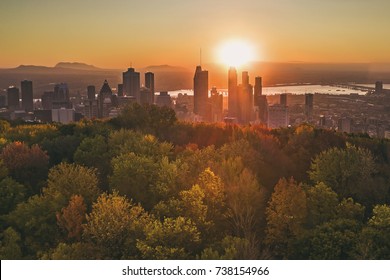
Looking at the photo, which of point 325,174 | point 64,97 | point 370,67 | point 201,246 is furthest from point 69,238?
point 370,67

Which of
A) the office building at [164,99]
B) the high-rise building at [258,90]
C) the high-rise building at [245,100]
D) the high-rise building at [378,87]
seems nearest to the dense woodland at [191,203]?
the high-rise building at [245,100]

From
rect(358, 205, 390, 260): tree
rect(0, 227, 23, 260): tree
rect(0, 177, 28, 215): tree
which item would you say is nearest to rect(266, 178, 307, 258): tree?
rect(358, 205, 390, 260): tree

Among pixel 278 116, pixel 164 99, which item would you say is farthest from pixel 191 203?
pixel 278 116

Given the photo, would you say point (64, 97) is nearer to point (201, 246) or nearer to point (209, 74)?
point (209, 74)

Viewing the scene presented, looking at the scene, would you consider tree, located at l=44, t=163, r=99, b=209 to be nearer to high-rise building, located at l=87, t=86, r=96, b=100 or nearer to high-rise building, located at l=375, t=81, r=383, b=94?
high-rise building, located at l=87, t=86, r=96, b=100

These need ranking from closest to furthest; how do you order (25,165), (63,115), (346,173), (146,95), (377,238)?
(377,238) → (346,173) → (25,165) → (146,95) → (63,115)

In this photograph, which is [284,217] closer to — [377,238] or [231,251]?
[377,238]
